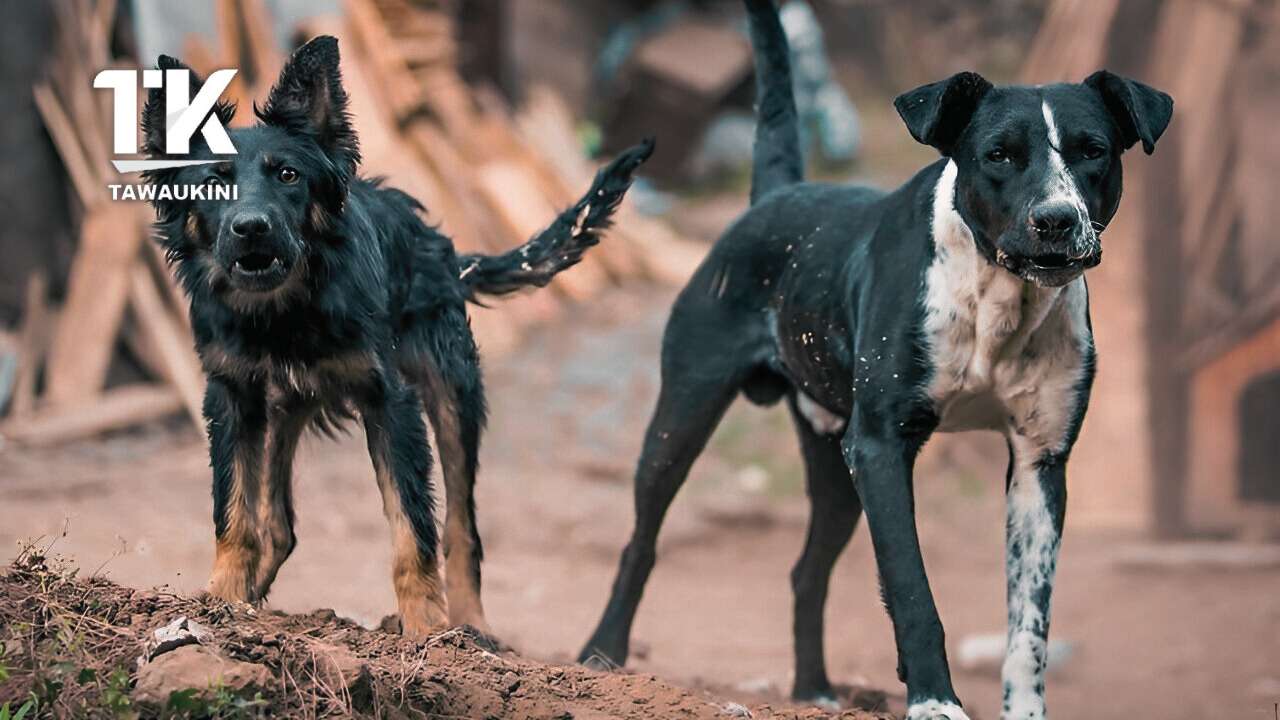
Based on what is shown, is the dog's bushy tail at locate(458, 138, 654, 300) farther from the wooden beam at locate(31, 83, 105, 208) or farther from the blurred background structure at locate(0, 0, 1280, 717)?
the wooden beam at locate(31, 83, 105, 208)

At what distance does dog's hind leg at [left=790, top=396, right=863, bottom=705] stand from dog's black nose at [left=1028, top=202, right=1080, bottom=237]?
2.00 m

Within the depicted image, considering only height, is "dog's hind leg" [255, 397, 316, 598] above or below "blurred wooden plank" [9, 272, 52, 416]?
below

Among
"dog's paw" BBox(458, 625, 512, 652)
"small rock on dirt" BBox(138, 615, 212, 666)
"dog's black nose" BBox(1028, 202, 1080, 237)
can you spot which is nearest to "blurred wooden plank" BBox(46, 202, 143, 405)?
"dog's paw" BBox(458, 625, 512, 652)

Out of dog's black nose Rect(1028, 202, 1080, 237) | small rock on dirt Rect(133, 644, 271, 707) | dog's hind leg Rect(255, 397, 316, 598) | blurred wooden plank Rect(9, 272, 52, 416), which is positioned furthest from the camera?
blurred wooden plank Rect(9, 272, 52, 416)

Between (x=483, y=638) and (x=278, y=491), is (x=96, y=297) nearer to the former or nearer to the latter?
(x=278, y=491)

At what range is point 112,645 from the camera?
387 centimetres

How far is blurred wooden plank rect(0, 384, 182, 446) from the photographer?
31.7 ft

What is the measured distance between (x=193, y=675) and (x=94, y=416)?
6.84 m

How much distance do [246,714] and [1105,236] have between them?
8.83 meters

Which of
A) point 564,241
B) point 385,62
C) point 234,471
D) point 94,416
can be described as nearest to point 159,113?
point 234,471

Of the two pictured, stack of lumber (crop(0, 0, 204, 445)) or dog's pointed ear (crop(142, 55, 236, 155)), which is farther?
stack of lumber (crop(0, 0, 204, 445))

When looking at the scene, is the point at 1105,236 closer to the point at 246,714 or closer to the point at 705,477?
the point at 705,477

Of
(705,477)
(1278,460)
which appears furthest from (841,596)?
(1278,460)

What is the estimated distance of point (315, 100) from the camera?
450cm
